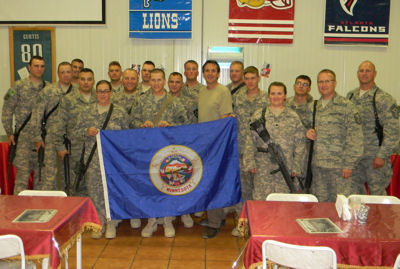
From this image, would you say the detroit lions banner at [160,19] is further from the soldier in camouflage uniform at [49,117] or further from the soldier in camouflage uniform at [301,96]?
the soldier in camouflage uniform at [301,96]

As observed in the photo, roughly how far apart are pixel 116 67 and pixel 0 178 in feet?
7.44

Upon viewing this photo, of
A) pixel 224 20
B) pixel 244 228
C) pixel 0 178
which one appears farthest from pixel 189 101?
pixel 0 178

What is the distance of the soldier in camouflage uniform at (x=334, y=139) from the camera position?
4.11 meters

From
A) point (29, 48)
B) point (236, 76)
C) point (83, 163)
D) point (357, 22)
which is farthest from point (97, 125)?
point (357, 22)

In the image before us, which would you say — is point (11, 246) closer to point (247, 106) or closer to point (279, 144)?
point (279, 144)

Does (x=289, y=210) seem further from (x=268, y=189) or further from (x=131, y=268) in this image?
(x=131, y=268)

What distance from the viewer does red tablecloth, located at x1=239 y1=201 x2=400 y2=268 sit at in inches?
92.7

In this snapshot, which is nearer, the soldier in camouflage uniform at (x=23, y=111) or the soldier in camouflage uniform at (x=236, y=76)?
the soldier in camouflage uniform at (x=236, y=76)

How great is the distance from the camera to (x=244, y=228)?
303cm

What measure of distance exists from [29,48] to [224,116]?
13.6 feet

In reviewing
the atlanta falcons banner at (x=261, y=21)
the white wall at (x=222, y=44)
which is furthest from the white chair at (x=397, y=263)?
the atlanta falcons banner at (x=261, y=21)

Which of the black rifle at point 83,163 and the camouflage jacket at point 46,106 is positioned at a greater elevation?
the camouflage jacket at point 46,106

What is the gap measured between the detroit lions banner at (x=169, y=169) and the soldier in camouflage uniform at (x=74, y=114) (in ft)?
2.22

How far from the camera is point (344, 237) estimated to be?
239cm
